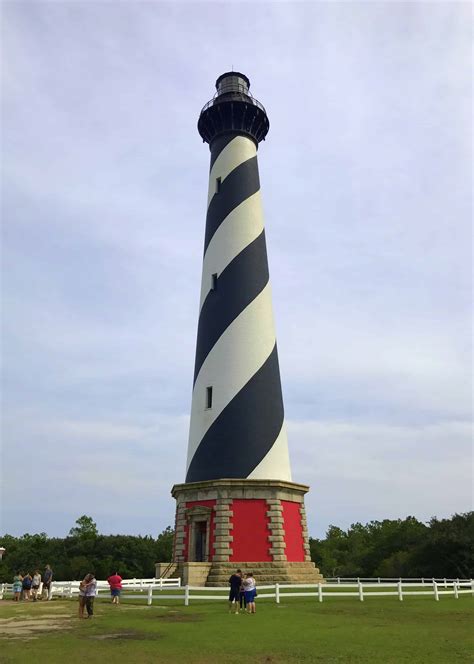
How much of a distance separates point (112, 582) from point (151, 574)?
114 ft

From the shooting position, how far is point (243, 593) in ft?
49.8

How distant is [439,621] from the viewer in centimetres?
1339

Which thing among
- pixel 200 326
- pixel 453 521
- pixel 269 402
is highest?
pixel 200 326

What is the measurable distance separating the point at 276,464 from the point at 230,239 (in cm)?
1098

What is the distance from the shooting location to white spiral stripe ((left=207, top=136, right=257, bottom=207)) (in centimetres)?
3006

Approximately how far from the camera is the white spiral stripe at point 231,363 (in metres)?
25.6

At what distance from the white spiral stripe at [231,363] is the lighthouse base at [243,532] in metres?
2.81

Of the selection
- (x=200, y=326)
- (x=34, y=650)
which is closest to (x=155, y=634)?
(x=34, y=650)

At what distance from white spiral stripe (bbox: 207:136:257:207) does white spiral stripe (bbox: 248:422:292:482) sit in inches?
512

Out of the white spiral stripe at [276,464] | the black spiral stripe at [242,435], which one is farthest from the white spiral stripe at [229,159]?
the white spiral stripe at [276,464]

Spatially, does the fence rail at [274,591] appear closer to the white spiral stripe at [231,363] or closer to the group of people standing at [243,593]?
the group of people standing at [243,593]

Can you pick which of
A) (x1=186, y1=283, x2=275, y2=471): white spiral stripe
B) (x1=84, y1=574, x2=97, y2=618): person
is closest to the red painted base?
(x1=186, y1=283, x2=275, y2=471): white spiral stripe

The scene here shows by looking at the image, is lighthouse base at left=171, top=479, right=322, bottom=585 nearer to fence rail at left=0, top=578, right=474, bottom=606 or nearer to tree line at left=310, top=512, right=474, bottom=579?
fence rail at left=0, top=578, right=474, bottom=606

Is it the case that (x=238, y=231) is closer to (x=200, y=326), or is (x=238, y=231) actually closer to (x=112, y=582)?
(x=200, y=326)
